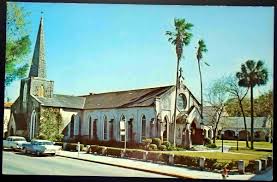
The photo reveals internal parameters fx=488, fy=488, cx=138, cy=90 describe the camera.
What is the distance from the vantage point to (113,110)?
7453 millimetres

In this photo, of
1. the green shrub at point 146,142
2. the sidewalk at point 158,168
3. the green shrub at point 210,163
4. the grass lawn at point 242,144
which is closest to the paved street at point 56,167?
the sidewalk at point 158,168

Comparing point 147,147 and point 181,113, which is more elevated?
point 181,113

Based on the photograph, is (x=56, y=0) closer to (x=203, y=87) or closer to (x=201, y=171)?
(x=203, y=87)

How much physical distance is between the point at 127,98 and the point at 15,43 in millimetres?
1837

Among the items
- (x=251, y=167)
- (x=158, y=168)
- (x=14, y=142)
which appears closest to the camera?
(x=251, y=167)

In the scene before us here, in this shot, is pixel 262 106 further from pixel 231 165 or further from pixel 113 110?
pixel 113 110

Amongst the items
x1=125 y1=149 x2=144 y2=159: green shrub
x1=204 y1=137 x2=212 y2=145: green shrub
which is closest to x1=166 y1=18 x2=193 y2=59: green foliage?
x1=204 y1=137 x2=212 y2=145: green shrub

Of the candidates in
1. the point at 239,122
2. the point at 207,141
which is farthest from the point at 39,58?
the point at 239,122

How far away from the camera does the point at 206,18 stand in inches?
278

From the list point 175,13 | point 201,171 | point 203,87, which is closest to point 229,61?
point 203,87

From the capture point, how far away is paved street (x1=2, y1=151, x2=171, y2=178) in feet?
23.3

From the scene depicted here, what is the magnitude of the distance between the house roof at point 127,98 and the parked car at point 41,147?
80 cm

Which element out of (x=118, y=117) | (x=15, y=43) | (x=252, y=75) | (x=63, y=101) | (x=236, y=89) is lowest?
(x=118, y=117)

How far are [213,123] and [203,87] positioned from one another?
0.56 metres
